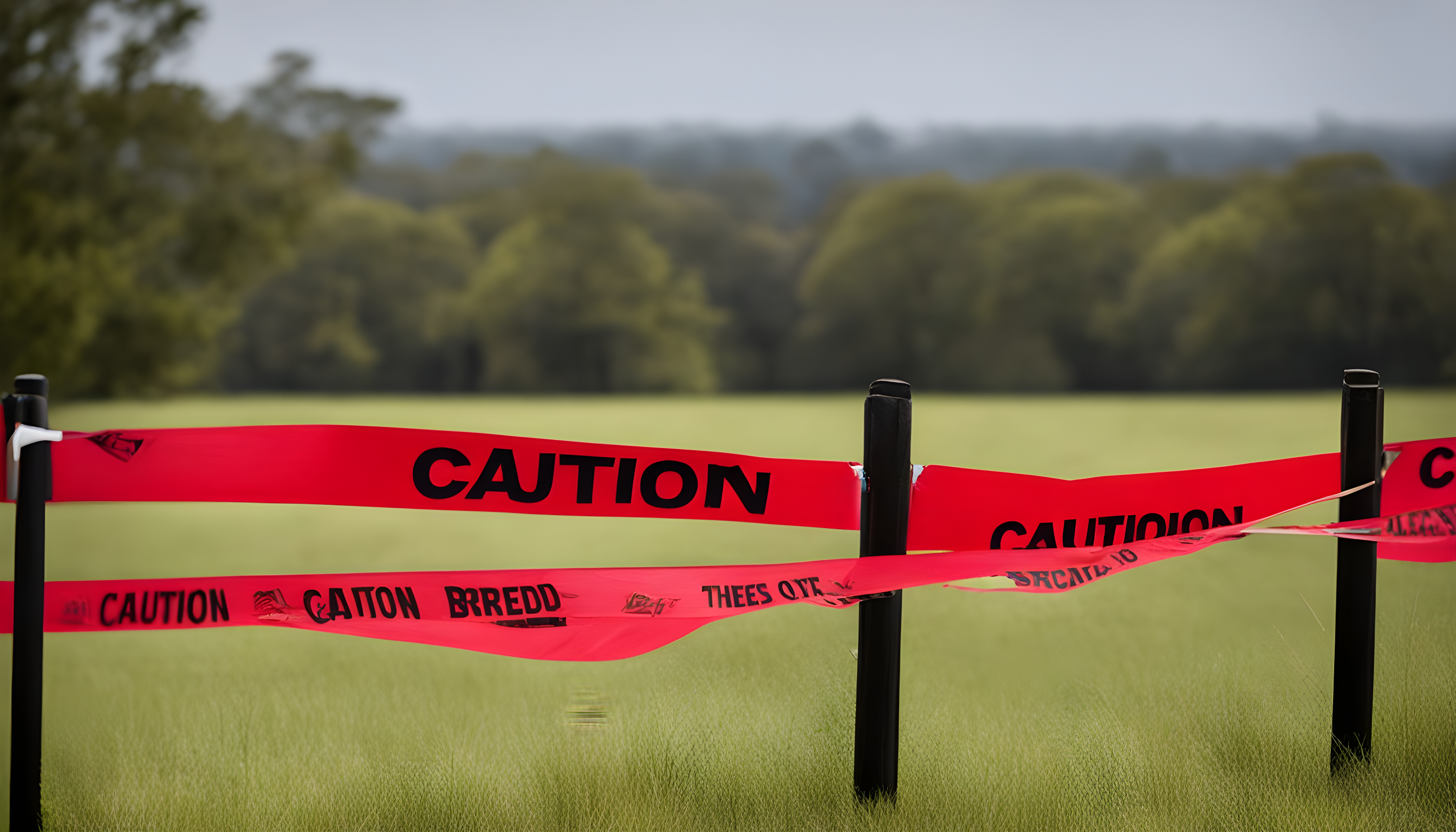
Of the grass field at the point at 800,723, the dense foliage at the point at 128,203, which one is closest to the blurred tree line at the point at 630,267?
the dense foliage at the point at 128,203

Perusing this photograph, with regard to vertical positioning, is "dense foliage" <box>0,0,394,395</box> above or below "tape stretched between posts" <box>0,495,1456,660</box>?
above

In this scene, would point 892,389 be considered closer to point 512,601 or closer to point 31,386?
point 512,601

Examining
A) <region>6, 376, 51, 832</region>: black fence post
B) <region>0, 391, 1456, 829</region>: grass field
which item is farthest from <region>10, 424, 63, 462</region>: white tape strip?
<region>0, 391, 1456, 829</region>: grass field

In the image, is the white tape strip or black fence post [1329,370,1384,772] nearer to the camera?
the white tape strip

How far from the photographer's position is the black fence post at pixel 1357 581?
317 cm

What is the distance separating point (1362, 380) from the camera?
10.4ft

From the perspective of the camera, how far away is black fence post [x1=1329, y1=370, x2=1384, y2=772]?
125 inches

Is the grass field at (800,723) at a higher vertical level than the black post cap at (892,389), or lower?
lower

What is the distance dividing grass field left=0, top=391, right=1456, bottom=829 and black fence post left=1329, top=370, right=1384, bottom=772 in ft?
0.41

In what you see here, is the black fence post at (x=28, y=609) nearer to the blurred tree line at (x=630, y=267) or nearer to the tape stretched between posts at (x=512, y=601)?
the tape stretched between posts at (x=512, y=601)

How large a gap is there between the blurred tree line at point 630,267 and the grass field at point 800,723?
18.7 m

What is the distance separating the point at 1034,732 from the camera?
3619 millimetres

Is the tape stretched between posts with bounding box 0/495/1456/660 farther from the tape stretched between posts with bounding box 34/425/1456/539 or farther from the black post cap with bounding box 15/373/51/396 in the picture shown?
the black post cap with bounding box 15/373/51/396

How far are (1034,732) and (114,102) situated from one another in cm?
2362
